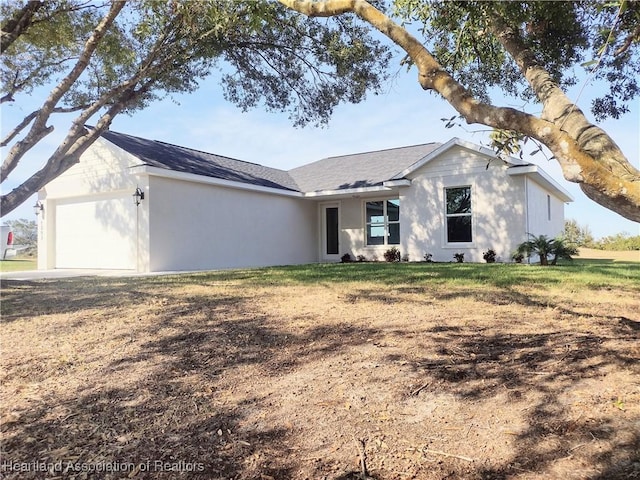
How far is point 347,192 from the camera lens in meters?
15.7

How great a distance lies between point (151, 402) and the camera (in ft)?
10.1

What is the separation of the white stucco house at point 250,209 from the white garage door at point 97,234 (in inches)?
1.2

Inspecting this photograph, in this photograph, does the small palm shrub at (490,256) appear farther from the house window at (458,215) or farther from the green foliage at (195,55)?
the green foliage at (195,55)

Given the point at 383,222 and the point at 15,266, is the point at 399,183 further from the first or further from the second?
the point at 15,266

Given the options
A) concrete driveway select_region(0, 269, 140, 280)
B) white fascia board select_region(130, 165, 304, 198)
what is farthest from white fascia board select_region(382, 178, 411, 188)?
concrete driveway select_region(0, 269, 140, 280)

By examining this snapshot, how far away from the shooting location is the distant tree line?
2101 centimetres

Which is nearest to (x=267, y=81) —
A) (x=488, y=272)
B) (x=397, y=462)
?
(x=488, y=272)

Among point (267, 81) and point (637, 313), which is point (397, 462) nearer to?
point (637, 313)

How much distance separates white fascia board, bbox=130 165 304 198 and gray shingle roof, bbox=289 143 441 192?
5.58 feet

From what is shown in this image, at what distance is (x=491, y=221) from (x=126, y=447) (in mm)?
12225

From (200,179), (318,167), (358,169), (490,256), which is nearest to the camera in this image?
(490,256)

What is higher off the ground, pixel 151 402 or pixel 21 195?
pixel 21 195

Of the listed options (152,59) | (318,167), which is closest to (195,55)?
(152,59)

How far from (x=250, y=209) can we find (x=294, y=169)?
6028mm
